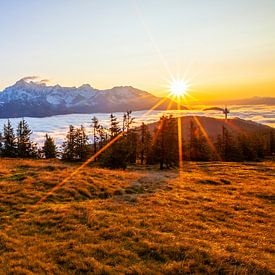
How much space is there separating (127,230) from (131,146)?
63081 millimetres

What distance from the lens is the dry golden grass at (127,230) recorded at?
1311 cm

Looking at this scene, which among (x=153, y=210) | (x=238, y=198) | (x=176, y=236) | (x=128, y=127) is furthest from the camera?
(x=128, y=127)

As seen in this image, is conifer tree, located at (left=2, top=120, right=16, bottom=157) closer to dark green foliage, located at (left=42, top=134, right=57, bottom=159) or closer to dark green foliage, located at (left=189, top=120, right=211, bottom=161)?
dark green foliage, located at (left=42, top=134, right=57, bottom=159)

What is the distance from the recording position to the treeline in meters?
61.7

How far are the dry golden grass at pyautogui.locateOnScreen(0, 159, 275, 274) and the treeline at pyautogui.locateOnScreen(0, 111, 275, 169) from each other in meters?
27.0

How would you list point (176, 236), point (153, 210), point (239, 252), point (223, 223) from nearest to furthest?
point (239, 252)
point (176, 236)
point (223, 223)
point (153, 210)

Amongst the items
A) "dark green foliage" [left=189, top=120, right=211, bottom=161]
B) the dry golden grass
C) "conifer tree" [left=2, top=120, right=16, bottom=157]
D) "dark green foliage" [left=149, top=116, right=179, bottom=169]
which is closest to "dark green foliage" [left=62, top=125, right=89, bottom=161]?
"conifer tree" [left=2, top=120, right=16, bottom=157]

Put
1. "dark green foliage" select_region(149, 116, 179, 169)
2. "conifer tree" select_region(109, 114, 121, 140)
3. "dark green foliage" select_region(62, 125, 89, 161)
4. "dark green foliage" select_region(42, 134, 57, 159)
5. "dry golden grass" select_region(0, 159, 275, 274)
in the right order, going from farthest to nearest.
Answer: "dark green foliage" select_region(42, 134, 57, 159) → "dark green foliage" select_region(62, 125, 89, 161) → "conifer tree" select_region(109, 114, 121, 140) → "dark green foliage" select_region(149, 116, 179, 169) → "dry golden grass" select_region(0, 159, 275, 274)

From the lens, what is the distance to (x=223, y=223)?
67.7 ft

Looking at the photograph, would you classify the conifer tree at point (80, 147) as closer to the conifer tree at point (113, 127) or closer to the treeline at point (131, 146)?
the treeline at point (131, 146)

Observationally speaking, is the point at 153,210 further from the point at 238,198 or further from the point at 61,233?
the point at 238,198

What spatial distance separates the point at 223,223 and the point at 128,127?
6116 centimetres

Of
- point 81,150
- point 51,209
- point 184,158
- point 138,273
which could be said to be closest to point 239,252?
point 138,273

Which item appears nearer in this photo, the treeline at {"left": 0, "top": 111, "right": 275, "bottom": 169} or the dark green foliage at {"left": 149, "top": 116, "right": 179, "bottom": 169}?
the dark green foliage at {"left": 149, "top": 116, "right": 179, "bottom": 169}
